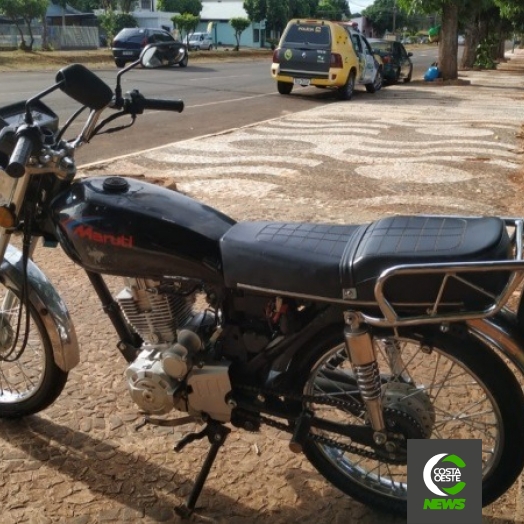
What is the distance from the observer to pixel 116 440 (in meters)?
3.17

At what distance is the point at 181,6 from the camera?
2768 inches

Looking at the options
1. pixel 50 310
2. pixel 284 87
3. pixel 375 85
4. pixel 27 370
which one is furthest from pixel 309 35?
pixel 50 310

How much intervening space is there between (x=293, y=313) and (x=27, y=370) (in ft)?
5.00

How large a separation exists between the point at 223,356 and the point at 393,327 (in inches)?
26.5

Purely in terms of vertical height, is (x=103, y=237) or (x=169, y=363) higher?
(x=103, y=237)

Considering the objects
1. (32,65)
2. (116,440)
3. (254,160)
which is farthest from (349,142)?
(32,65)

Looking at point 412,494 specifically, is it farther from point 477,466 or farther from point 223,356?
point 223,356

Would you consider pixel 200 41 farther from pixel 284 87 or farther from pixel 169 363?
pixel 169 363

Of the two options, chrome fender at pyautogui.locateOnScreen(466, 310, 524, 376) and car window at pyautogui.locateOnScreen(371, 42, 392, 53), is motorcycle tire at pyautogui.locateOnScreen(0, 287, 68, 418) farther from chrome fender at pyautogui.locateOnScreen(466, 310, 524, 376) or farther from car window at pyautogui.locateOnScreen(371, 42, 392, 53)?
car window at pyautogui.locateOnScreen(371, 42, 392, 53)

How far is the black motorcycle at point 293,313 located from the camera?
89.7 inches

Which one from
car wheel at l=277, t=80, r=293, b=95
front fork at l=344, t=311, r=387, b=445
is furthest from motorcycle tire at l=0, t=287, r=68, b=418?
car wheel at l=277, t=80, r=293, b=95

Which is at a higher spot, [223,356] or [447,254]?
Result: [447,254]

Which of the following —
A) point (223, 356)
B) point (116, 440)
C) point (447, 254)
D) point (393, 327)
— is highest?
point (447, 254)

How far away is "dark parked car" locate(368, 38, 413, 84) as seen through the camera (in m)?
24.0
